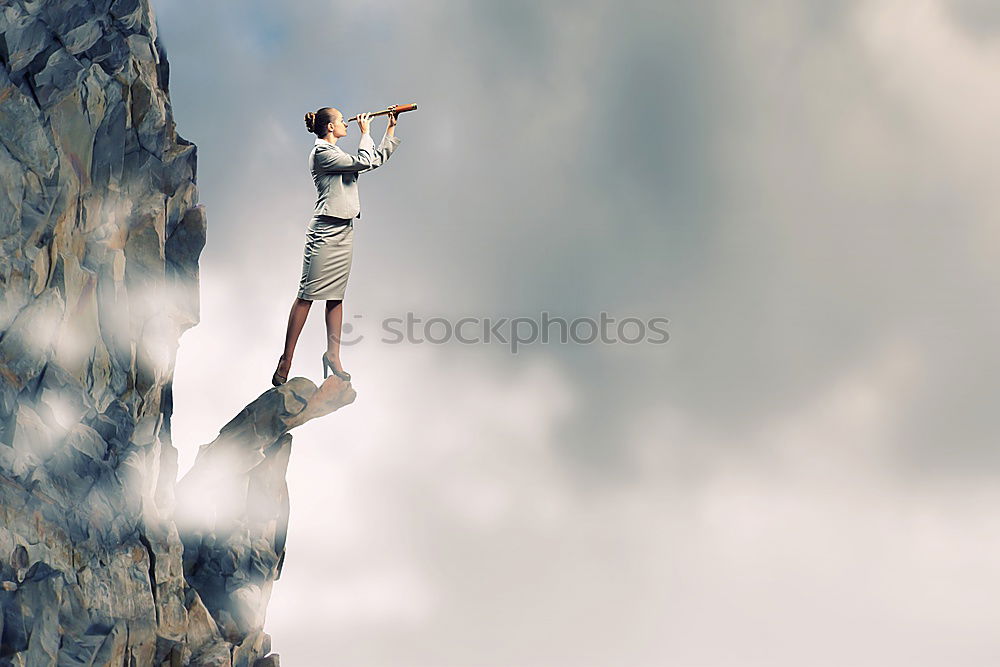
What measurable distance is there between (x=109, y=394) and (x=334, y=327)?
321 cm

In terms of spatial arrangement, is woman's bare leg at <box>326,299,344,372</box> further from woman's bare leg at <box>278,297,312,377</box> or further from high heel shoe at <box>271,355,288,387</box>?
high heel shoe at <box>271,355,288,387</box>

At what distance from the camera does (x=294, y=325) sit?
13227 mm

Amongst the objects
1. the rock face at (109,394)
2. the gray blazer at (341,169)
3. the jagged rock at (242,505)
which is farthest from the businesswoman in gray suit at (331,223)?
the rock face at (109,394)

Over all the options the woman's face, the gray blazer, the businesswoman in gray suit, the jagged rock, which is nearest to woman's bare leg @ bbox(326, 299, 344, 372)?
the businesswoman in gray suit

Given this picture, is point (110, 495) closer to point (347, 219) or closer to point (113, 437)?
point (113, 437)

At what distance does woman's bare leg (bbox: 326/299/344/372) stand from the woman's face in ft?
7.72

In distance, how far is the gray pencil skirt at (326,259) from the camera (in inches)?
517

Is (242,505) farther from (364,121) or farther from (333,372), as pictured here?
(364,121)

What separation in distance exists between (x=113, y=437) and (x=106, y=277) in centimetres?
224

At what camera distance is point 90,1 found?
1281 centimetres

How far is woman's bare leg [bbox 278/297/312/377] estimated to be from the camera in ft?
43.3

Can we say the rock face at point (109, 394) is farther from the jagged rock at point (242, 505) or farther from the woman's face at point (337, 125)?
the woman's face at point (337, 125)

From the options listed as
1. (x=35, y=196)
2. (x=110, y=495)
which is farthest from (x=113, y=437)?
(x=35, y=196)

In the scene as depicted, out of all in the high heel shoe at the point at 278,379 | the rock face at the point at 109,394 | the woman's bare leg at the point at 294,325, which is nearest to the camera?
the rock face at the point at 109,394
